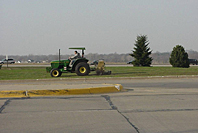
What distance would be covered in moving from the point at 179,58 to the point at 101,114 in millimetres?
33717

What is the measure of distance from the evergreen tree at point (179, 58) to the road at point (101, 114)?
2957 cm

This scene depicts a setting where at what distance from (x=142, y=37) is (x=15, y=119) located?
37.9 m

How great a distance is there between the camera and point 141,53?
141 feet

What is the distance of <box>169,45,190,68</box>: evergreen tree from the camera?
3922 centimetres

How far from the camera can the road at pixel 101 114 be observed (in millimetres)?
6262

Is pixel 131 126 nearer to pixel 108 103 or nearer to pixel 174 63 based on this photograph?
pixel 108 103

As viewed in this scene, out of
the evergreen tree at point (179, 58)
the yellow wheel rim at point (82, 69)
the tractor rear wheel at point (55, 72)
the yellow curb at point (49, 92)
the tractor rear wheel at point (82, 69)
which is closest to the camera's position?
the yellow curb at point (49, 92)

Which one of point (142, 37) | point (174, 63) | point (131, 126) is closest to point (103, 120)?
point (131, 126)

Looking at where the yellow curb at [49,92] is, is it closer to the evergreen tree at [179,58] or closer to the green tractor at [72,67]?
the green tractor at [72,67]

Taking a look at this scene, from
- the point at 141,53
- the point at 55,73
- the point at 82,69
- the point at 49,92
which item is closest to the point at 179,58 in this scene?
the point at 141,53

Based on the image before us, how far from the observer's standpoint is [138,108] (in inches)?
332

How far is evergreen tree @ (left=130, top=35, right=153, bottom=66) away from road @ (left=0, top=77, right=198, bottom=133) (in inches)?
1258

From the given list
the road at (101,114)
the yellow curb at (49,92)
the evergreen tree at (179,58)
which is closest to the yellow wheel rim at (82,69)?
the yellow curb at (49,92)

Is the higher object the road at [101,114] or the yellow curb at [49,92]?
the yellow curb at [49,92]
